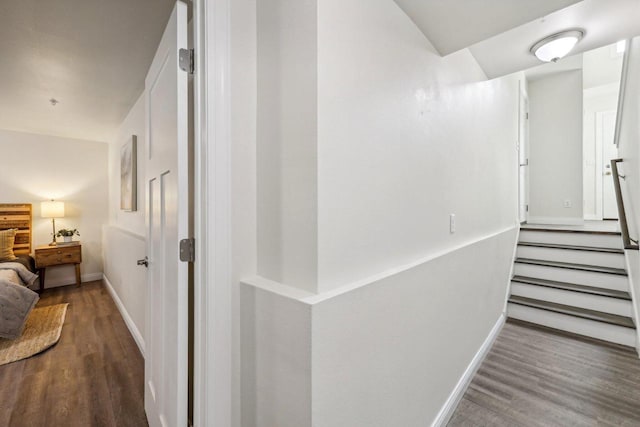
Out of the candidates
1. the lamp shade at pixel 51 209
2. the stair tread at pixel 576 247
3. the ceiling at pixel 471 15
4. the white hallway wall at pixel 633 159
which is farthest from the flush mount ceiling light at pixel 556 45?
the lamp shade at pixel 51 209

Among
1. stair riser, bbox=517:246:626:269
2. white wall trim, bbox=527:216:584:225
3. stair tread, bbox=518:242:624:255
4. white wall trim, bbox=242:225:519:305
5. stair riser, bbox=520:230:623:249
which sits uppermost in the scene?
white wall trim, bbox=527:216:584:225

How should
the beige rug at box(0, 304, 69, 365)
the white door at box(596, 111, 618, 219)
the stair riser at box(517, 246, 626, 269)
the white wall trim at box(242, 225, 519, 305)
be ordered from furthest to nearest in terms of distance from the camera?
the white door at box(596, 111, 618, 219)
the stair riser at box(517, 246, 626, 269)
the beige rug at box(0, 304, 69, 365)
the white wall trim at box(242, 225, 519, 305)

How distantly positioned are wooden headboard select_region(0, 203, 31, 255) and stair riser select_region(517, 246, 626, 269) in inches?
272

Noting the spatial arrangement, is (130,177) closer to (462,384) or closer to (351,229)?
(351,229)

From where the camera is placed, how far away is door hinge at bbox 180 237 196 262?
3.48ft

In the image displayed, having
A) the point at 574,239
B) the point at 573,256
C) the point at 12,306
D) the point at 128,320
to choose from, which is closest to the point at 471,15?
the point at 573,256

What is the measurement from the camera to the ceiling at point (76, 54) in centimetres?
164

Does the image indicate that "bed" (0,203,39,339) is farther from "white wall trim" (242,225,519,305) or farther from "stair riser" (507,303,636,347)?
"stair riser" (507,303,636,347)

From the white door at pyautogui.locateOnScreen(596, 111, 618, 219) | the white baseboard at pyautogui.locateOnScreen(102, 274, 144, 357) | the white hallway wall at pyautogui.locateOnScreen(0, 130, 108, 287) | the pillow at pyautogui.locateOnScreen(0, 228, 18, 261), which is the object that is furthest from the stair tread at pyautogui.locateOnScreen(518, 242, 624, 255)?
the pillow at pyautogui.locateOnScreen(0, 228, 18, 261)

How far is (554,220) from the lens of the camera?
4.78m

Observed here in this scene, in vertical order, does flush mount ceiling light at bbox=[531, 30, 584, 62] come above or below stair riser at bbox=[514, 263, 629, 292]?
above

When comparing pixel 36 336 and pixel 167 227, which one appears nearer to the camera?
pixel 167 227

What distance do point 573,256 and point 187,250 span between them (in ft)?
13.8

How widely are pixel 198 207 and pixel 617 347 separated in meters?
3.64
